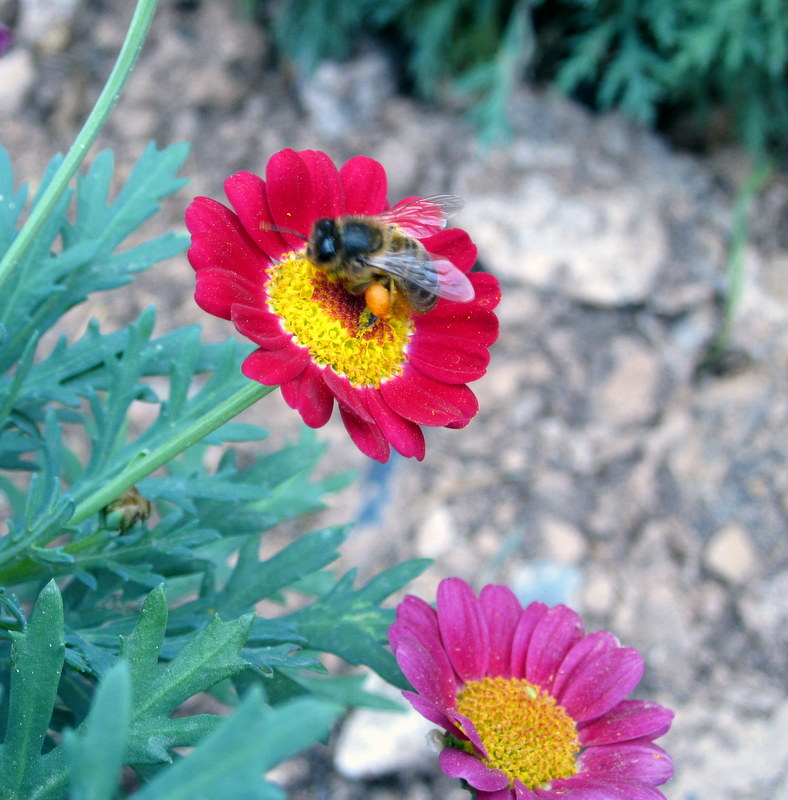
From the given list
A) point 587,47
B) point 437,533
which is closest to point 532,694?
point 437,533

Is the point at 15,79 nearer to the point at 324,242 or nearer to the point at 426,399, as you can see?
the point at 324,242

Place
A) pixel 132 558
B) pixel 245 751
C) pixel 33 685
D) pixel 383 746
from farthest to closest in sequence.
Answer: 1. pixel 383 746
2. pixel 132 558
3. pixel 33 685
4. pixel 245 751

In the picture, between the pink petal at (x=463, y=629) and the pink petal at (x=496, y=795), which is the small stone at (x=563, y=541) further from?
the pink petal at (x=496, y=795)

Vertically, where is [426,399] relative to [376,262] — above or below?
below

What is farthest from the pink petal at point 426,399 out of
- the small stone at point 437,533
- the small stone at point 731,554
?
the small stone at point 731,554

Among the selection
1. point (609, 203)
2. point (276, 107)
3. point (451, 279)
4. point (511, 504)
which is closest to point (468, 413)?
point (451, 279)

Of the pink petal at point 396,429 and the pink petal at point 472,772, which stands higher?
the pink petal at point 396,429
